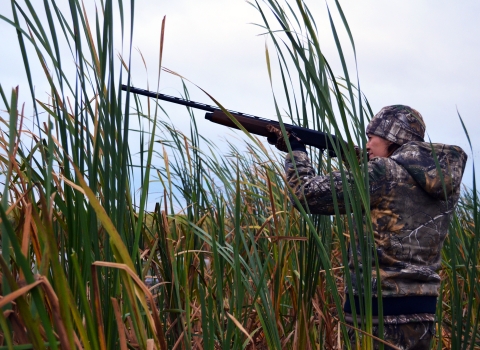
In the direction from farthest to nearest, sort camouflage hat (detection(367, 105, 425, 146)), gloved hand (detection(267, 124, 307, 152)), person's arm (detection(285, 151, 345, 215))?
gloved hand (detection(267, 124, 307, 152)), camouflage hat (detection(367, 105, 425, 146)), person's arm (detection(285, 151, 345, 215))

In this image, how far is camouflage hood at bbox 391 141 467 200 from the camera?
2.51 meters

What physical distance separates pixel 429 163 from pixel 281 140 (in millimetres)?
764

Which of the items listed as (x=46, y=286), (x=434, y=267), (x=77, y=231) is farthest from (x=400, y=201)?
(x=46, y=286)

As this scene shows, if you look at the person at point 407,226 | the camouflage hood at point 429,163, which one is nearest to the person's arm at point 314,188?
the person at point 407,226

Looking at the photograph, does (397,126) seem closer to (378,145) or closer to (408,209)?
(378,145)

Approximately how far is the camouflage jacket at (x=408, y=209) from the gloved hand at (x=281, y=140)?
0.25m

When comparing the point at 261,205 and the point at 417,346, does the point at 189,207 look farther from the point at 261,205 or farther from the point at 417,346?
the point at 261,205

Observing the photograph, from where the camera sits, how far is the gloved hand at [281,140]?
2.81 meters

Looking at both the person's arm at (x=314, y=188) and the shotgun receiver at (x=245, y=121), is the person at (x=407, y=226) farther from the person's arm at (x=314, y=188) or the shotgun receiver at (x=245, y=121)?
the shotgun receiver at (x=245, y=121)

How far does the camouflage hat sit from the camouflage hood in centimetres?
10

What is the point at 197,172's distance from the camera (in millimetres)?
2227

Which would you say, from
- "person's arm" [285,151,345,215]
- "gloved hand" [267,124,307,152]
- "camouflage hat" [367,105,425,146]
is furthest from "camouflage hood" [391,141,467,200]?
"gloved hand" [267,124,307,152]

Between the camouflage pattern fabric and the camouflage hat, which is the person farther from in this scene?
the camouflage hat

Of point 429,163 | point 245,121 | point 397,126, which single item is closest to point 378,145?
point 397,126
